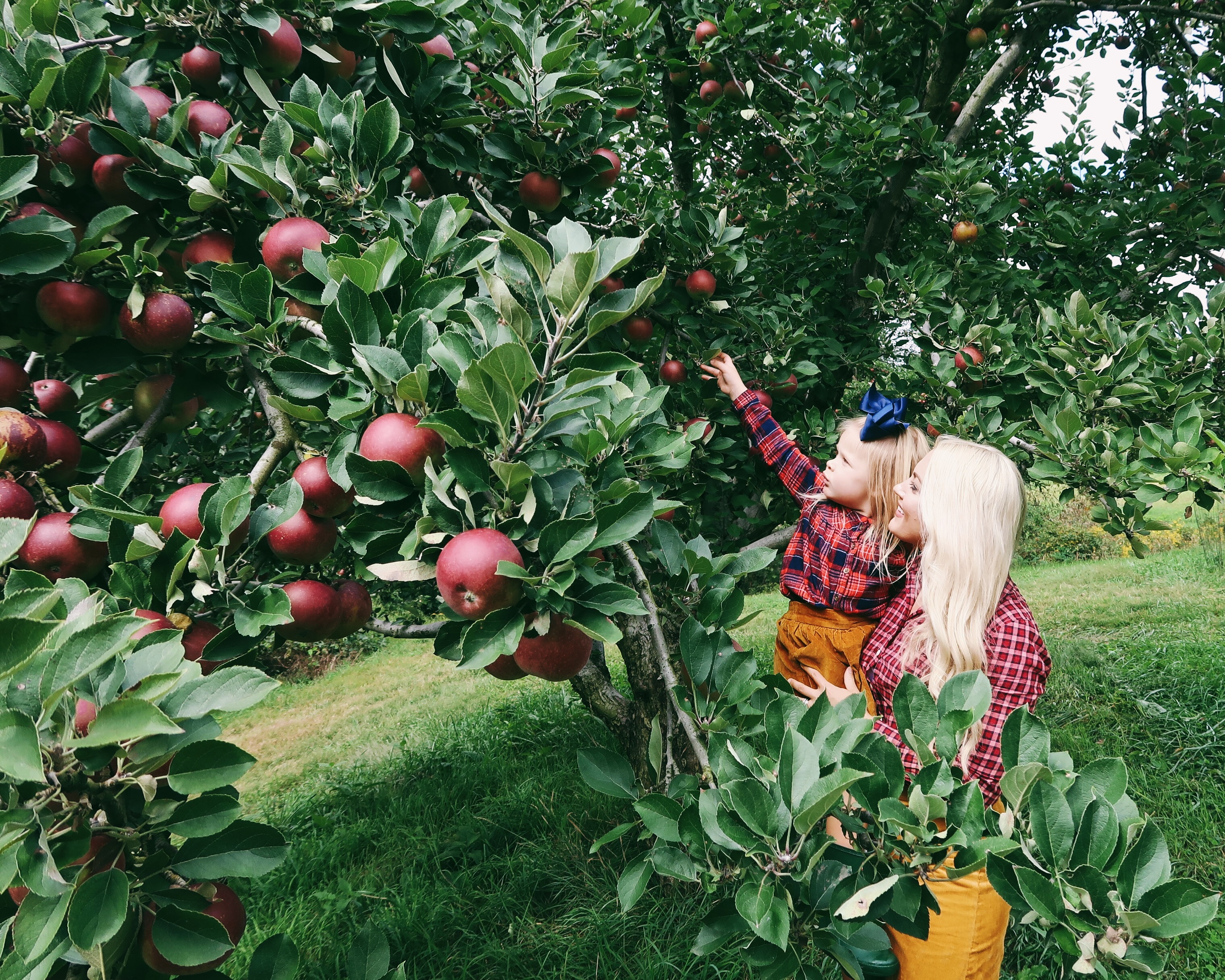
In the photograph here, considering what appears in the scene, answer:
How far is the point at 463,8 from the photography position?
1.83 metres

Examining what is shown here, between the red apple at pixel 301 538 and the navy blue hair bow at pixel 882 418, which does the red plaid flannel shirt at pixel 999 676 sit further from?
the red apple at pixel 301 538

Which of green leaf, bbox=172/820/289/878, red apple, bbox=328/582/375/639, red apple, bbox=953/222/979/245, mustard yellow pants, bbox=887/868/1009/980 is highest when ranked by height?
red apple, bbox=953/222/979/245

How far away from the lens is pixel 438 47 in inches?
59.6

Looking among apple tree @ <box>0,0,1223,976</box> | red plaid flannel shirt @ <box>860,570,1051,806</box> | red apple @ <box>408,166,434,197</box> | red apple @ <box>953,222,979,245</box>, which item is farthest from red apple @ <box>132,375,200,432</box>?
red apple @ <box>953,222,979,245</box>

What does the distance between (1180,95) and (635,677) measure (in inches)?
133

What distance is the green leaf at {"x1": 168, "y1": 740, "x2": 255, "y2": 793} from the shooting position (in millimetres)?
673

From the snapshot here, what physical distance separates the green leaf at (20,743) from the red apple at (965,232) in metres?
2.75

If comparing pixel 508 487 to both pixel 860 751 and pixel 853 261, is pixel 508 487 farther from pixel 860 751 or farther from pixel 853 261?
pixel 853 261

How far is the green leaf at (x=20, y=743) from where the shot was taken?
53 centimetres

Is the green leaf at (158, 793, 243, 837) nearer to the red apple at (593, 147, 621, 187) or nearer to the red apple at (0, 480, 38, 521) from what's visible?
the red apple at (0, 480, 38, 521)

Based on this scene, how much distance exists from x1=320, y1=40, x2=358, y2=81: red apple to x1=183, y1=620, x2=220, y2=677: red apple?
105 centimetres

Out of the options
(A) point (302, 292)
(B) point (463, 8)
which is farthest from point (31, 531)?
(B) point (463, 8)

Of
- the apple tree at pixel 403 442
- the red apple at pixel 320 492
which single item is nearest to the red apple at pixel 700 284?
the apple tree at pixel 403 442

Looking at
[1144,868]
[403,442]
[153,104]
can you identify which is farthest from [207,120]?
[1144,868]
